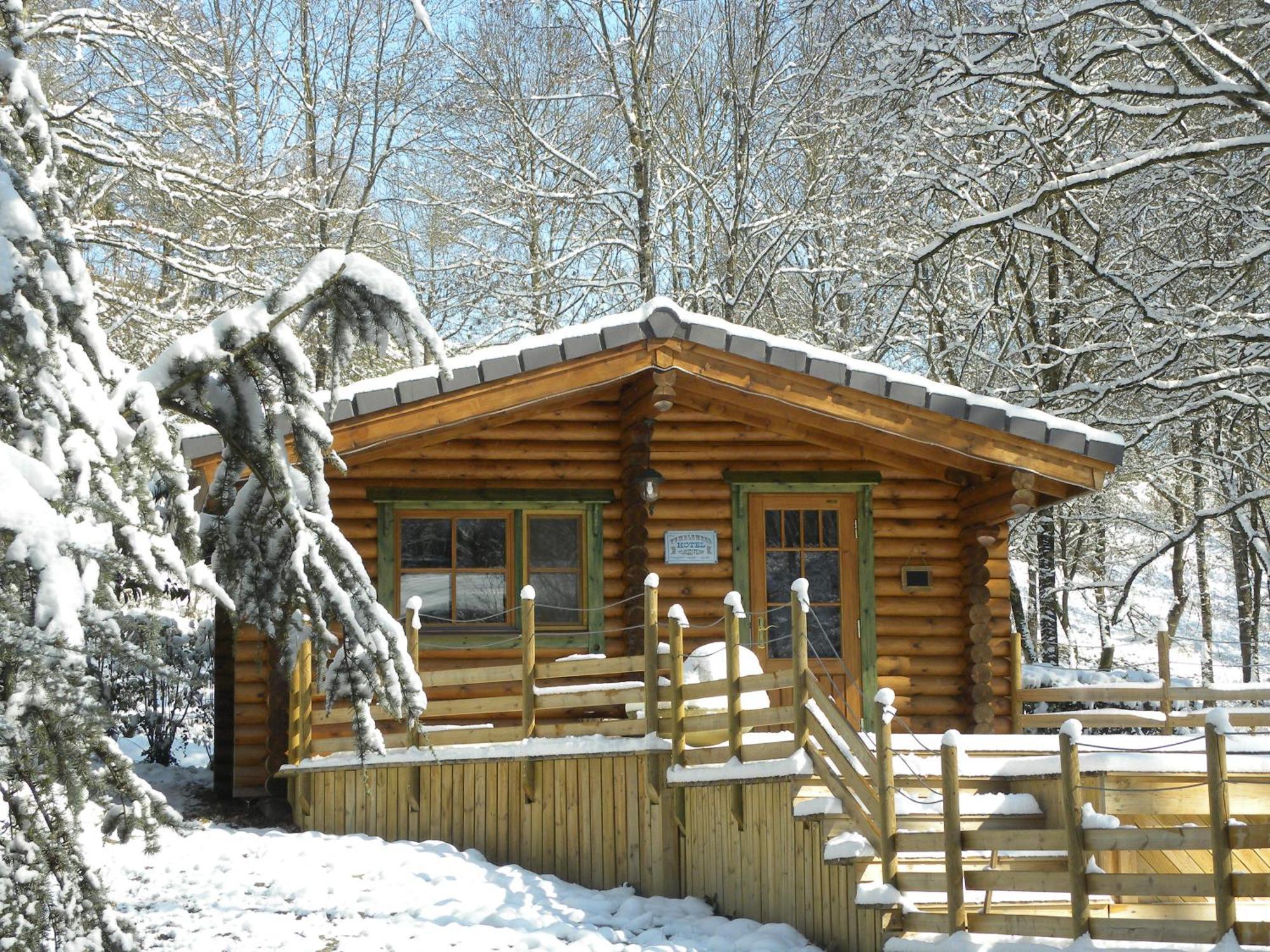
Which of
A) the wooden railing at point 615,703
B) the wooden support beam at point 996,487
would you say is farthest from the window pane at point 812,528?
the wooden railing at point 615,703

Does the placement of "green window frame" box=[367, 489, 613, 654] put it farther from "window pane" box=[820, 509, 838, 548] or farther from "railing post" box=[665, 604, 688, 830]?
"railing post" box=[665, 604, 688, 830]

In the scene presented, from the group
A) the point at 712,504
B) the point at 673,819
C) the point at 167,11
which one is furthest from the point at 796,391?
the point at 167,11

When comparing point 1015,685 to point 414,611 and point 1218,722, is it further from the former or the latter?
point 1218,722

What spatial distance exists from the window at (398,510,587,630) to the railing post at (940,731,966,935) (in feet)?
16.7

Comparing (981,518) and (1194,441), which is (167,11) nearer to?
(981,518)

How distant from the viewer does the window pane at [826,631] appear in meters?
11.7

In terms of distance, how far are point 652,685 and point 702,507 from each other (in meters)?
2.86

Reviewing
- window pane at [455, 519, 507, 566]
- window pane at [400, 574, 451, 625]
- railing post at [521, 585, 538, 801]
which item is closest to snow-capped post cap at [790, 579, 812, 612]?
railing post at [521, 585, 538, 801]

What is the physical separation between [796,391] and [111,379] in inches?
290

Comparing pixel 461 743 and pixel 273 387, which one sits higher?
pixel 273 387

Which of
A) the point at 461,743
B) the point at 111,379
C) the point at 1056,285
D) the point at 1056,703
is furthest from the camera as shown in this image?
the point at 1056,285

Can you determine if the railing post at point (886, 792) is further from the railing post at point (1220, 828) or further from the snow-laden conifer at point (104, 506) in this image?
the snow-laden conifer at point (104, 506)

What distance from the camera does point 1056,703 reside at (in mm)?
15461

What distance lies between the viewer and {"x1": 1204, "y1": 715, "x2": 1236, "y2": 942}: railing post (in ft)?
19.7
